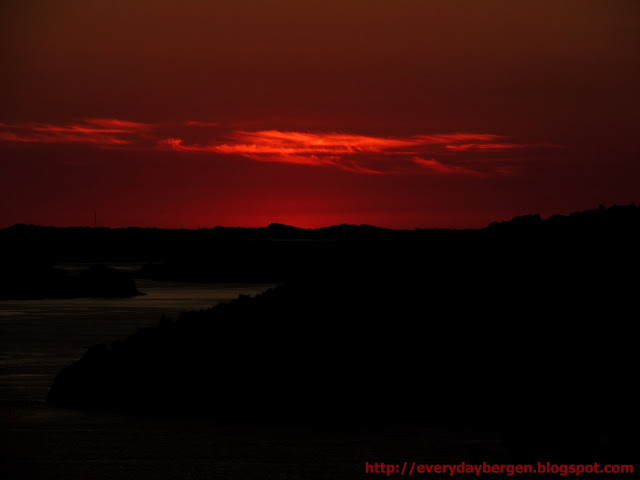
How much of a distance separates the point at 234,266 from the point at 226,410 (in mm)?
133920

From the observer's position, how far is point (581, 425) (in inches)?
750

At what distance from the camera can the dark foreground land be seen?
2139cm

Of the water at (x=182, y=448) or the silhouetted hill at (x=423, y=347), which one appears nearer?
the water at (x=182, y=448)

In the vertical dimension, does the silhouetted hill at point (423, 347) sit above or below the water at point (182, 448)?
above

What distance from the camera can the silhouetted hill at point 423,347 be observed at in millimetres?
21500

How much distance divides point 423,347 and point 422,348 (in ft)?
0.11

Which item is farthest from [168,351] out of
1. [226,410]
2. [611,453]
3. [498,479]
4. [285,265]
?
[285,265]

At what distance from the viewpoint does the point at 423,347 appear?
2283cm

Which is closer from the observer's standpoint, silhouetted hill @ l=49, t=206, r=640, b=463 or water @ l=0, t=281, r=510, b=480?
water @ l=0, t=281, r=510, b=480

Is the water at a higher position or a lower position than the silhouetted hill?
lower

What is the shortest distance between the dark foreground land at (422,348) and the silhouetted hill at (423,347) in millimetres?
36

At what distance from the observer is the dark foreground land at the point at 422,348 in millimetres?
21391

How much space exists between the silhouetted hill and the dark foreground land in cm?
4

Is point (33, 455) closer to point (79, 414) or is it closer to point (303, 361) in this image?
point (79, 414)
